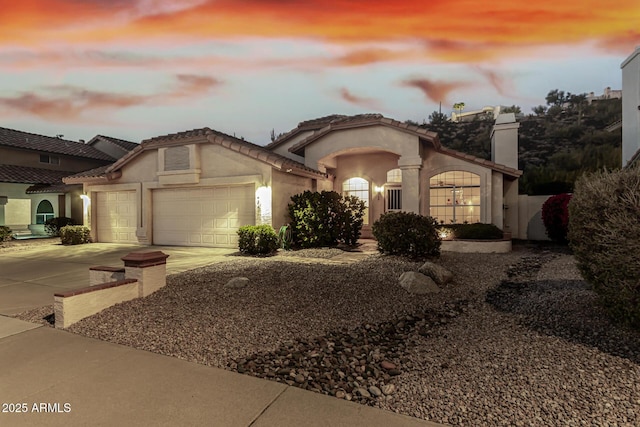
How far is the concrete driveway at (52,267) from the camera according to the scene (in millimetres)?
5965

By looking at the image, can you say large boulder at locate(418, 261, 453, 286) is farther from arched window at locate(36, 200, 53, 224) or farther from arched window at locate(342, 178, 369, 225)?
arched window at locate(36, 200, 53, 224)

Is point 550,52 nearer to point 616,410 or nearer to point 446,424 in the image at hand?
point 616,410

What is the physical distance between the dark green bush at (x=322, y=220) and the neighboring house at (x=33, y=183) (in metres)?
15.9

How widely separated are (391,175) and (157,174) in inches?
413

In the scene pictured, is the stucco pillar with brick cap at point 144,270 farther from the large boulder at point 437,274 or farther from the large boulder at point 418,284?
the large boulder at point 437,274

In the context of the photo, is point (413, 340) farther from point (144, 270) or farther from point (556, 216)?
point (556, 216)

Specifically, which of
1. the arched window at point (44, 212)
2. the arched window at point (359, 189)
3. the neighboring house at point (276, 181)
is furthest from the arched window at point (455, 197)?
the arched window at point (44, 212)

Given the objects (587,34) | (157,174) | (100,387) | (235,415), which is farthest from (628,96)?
(157,174)

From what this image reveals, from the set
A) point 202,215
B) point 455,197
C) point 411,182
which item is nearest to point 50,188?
point 202,215

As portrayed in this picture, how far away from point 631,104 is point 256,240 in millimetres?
13111

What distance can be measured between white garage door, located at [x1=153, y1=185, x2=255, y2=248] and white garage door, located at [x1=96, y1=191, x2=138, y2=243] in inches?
50.1

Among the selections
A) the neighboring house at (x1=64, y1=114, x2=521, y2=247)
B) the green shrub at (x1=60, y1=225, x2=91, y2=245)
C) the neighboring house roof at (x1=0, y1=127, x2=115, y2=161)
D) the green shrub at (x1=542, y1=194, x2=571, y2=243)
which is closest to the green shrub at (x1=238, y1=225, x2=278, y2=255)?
the neighboring house at (x1=64, y1=114, x2=521, y2=247)

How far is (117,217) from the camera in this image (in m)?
14.7

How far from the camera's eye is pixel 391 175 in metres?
15.5
